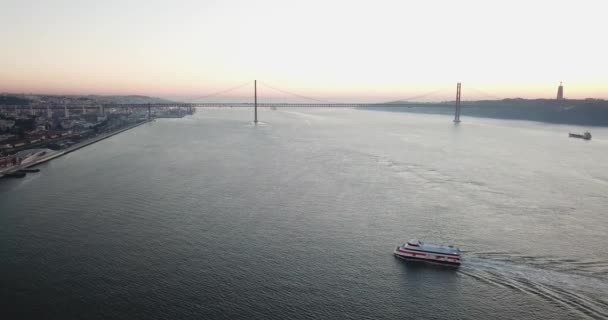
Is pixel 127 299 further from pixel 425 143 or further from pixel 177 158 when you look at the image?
pixel 425 143

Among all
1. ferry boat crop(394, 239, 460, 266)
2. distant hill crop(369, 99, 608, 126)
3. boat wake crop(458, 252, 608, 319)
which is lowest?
boat wake crop(458, 252, 608, 319)

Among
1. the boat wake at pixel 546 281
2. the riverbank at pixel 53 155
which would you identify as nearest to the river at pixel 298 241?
the boat wake at pixel 546 281

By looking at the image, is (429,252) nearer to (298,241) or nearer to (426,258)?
(426,258)

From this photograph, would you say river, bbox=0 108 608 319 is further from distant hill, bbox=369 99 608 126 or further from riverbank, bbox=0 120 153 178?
distant hill, bbox=369 99 608 126

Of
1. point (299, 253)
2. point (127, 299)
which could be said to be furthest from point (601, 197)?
point (127, 299)

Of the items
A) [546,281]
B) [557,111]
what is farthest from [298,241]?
[557,111]

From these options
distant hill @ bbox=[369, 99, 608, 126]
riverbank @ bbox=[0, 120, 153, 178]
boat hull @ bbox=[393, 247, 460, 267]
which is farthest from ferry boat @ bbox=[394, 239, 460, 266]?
distant hill @ bbox=[369, 99, 608, 126]
